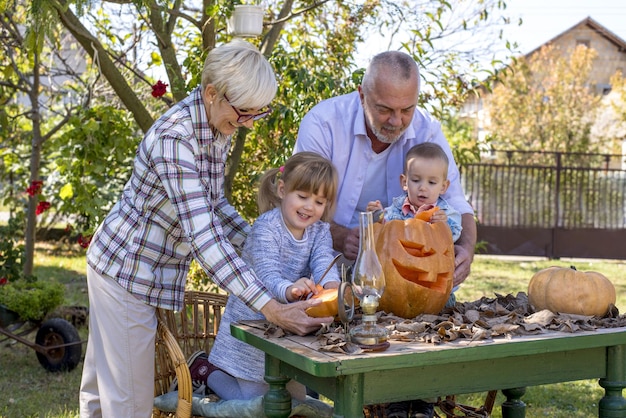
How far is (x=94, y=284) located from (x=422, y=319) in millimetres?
1222

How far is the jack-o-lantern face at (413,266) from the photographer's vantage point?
9.84ft

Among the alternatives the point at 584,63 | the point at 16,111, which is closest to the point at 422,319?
the point at 16,111

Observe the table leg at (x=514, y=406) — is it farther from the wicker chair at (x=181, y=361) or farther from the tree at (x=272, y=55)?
the tree at (x=272, y=55)

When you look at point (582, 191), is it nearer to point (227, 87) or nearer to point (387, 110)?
point (387, 110)

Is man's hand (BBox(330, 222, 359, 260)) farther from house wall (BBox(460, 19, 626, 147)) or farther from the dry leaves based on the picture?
house wall (BBox(460, 19, 626, 147))

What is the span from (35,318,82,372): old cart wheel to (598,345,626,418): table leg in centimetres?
394

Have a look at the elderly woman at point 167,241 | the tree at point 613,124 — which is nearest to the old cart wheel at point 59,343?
the elderly woman at point 167,241

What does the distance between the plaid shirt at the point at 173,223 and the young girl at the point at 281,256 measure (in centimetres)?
24

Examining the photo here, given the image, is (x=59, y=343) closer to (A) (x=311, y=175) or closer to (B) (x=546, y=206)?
(A) (x=311, y=175)

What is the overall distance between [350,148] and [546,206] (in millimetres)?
11732

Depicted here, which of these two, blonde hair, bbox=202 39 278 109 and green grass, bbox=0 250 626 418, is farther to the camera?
green grass, bbox=0 250 626 418

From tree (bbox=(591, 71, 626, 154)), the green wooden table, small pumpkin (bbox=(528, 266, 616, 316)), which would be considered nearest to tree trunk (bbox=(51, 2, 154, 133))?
the green wooden table

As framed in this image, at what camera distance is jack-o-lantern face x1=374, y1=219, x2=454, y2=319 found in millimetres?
2998

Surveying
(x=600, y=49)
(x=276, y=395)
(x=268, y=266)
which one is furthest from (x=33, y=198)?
(x=600, y=49)
